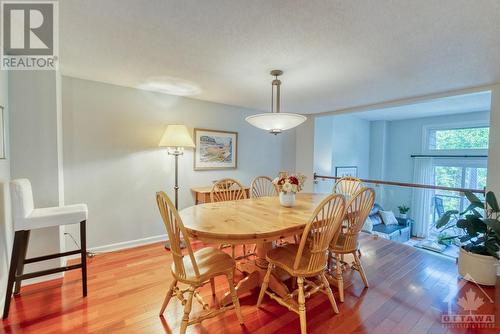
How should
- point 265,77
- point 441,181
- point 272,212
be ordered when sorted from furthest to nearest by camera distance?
1. point 441,181
2. point 265,77
3. point 272,212

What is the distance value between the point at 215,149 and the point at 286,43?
230 cm

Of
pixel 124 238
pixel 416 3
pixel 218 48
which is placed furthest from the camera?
pixel 124 238

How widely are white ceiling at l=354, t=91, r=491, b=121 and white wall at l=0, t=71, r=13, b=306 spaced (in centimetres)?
478

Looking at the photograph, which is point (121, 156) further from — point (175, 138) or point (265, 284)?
point (265, 284)

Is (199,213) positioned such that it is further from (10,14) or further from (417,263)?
(417,263)

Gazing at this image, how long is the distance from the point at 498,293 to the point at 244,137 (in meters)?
3.63

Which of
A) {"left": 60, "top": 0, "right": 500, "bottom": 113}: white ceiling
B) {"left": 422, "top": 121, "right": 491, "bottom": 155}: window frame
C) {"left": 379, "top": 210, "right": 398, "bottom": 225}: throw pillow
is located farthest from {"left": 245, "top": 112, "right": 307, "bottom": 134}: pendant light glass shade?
{"left": 422, "top": 121, "right": 491, "bottom": 155}: window frame

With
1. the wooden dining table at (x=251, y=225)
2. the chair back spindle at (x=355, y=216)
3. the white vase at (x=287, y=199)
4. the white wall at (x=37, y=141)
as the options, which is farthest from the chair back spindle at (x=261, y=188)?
the white wall at (x=37, y=141)

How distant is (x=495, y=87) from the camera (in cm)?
265

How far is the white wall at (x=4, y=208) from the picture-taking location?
1.85 m

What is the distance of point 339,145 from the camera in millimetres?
5656

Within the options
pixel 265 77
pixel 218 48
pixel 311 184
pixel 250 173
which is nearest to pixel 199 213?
pixel 218 48

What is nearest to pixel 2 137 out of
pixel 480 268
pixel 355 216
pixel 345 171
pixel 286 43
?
pixel 286 43

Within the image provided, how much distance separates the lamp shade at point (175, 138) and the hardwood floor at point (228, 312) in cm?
144
